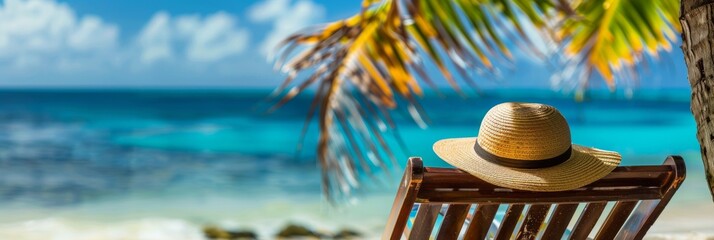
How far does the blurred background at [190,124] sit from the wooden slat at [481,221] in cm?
64

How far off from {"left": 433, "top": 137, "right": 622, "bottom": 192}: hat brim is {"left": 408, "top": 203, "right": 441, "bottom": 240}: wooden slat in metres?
0.09

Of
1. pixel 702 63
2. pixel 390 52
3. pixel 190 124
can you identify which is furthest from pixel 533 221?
pixel 190 124

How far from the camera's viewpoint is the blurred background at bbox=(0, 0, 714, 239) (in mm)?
8516

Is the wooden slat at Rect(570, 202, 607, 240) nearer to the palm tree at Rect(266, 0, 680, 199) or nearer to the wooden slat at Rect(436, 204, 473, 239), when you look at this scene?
the wooden slat at Rect(436, 204, 473, 239)

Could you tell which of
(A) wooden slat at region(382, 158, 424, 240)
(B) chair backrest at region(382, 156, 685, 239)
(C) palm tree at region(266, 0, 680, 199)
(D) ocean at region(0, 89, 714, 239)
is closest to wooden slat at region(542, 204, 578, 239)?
(B) chair backrest at region(382, 156, 685, 239)

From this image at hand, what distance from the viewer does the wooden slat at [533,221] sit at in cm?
150

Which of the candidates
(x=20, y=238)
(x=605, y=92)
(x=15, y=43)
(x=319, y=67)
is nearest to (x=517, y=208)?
(x=319, y=67)

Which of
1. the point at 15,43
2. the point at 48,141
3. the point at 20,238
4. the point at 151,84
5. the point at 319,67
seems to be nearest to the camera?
the point at 319,67

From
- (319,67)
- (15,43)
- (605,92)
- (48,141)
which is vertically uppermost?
(15,43)

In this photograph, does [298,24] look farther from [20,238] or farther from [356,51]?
[356,51]

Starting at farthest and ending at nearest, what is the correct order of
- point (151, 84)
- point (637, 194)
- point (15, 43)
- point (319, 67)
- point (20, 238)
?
point (151, 84) → point (15, 43) → point (20, 238) → point (319, 67) → point (637, 194)

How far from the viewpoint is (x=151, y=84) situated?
2348cm

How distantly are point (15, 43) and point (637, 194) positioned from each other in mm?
22741

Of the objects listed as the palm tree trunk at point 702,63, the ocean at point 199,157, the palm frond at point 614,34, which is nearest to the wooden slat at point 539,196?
the palm tree trunk at point 702,63
